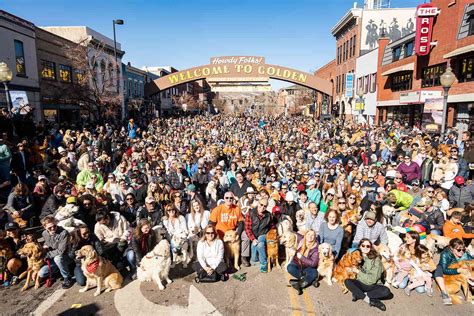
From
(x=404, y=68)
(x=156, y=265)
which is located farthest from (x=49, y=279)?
(x=404, y=68)

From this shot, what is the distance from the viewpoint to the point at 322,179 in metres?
9.34

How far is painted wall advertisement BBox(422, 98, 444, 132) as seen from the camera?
59.4ft

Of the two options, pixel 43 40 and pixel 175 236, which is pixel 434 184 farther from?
pixel 43 40

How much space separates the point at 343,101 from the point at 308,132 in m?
16.8

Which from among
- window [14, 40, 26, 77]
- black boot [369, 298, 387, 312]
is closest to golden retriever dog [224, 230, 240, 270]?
black boot [369, 298, 387, 312]

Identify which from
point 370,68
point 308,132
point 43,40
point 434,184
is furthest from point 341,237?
point 370,68

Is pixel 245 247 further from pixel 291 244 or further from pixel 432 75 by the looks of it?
pixel 432 75

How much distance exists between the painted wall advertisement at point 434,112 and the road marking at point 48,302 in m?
19.3

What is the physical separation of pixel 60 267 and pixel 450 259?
6.93 meters

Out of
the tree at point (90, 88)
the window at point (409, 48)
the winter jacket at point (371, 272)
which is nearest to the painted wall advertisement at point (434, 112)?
the window at point (409, 48)

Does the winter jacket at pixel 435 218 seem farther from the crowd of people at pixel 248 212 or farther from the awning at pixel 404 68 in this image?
the awning at pixel 404 68

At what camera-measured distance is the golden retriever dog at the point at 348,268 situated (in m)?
5.23

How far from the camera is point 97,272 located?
518 cm

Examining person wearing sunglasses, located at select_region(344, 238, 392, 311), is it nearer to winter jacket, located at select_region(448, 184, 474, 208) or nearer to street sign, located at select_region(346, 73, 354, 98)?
winter jacket, located at select_region(448, 184, 474, 208)
